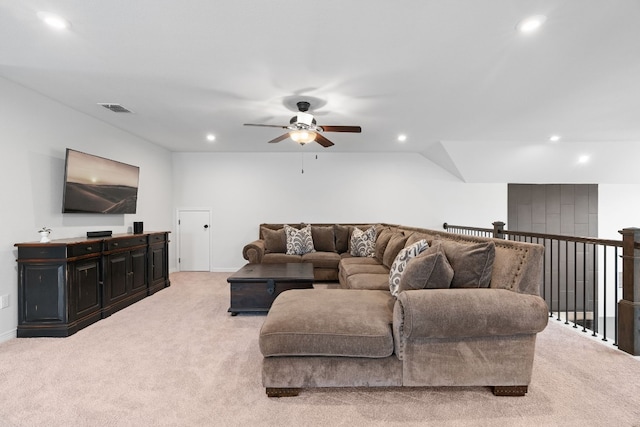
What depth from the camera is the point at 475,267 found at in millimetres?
2002

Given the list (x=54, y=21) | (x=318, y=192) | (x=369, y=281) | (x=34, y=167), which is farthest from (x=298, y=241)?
(x=54, y=21)

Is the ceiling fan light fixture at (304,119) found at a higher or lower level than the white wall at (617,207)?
higher

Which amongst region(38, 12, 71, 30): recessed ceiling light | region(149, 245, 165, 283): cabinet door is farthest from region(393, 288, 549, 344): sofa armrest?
region(149, 245, 165, 283): cabinet door

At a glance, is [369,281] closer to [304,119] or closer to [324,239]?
[304,119]

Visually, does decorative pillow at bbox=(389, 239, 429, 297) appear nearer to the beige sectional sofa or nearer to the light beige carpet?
the beige sectional sofa

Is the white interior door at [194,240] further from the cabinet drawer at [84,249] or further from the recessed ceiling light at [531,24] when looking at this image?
the recessed ceiling light at [531,24]

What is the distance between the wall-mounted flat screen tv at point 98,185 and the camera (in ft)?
10.9

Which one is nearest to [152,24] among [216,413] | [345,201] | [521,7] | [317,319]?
[317,319]

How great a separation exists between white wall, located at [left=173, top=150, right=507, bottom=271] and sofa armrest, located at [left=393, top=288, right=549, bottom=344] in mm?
4256

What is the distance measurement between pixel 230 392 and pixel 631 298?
304 cm

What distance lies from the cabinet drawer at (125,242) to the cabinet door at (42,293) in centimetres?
63

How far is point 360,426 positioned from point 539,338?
2.07m

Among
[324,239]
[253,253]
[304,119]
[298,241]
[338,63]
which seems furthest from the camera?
[324,239]

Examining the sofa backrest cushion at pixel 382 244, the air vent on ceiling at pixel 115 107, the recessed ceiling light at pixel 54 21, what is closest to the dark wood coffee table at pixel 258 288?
the sofa backrest cushion at pixel 382 244
